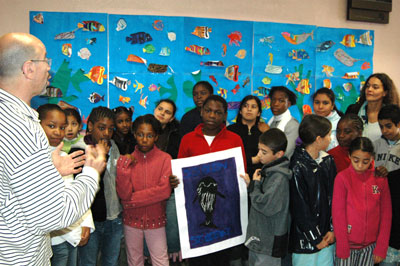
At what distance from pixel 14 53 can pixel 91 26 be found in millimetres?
3548

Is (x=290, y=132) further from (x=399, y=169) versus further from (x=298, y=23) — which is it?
(x=298, y=23)

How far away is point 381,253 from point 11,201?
2383mm

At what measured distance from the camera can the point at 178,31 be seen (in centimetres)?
493

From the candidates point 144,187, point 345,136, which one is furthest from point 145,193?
point 345,136

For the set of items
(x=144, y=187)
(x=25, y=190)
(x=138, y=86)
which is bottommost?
(x=144, y=187)

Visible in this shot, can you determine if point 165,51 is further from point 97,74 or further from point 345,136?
point 345,136

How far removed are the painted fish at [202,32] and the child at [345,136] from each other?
280 cm

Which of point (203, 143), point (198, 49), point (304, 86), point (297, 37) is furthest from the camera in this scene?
point (304, 86)

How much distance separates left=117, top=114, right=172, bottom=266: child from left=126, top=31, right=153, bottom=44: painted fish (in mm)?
2404

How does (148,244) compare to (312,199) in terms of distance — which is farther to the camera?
(148,244)

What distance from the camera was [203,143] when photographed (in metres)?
2.82

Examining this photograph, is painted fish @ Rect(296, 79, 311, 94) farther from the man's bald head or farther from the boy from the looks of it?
the man's bald head

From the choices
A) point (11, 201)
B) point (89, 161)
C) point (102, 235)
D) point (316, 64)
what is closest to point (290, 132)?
point (102, 235)

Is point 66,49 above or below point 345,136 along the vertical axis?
above
